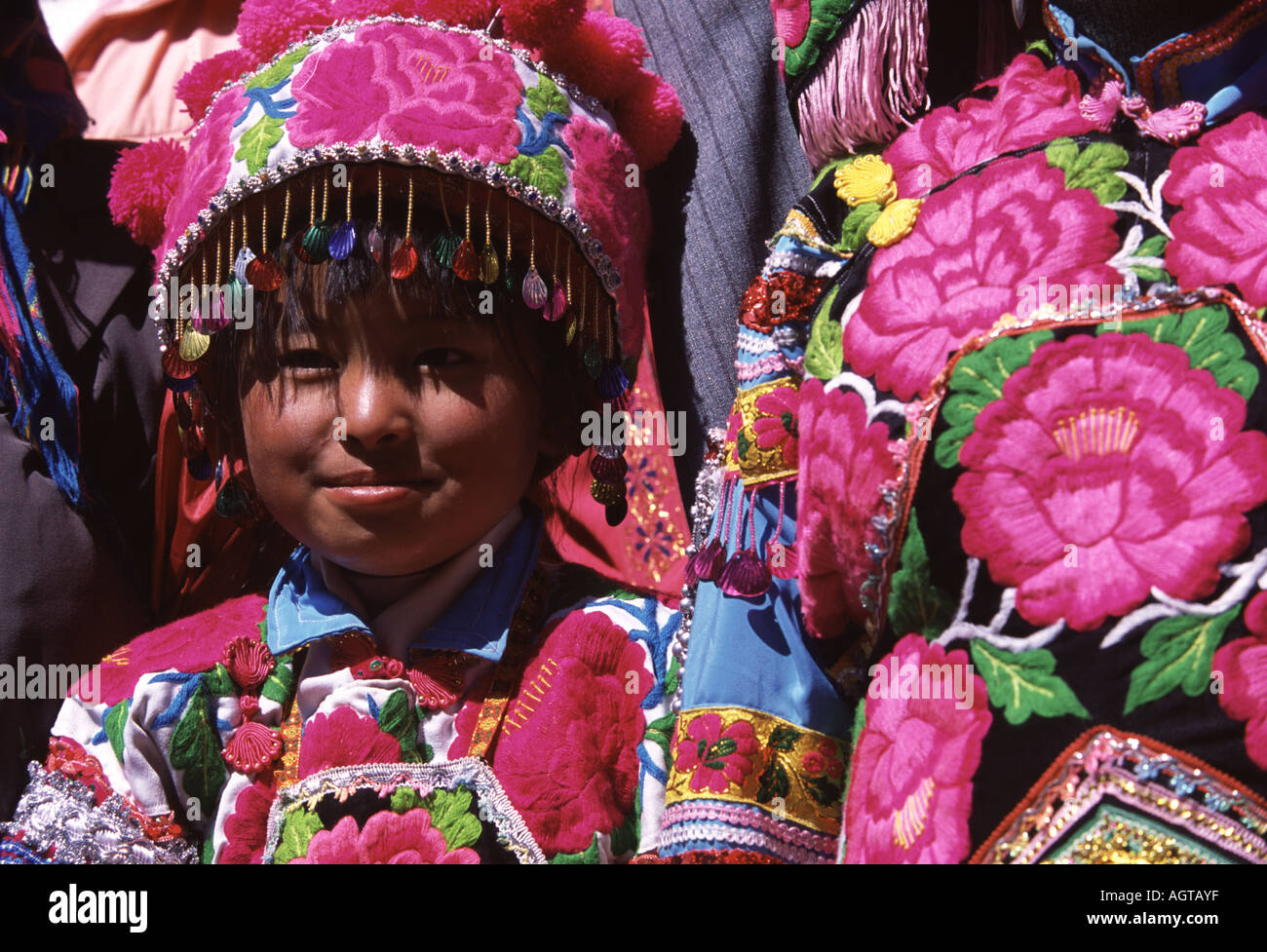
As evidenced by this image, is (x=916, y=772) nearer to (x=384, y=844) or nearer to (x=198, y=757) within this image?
(x=384, y=844)

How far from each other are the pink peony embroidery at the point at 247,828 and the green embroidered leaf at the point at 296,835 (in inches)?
1.5

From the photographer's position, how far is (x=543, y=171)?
1.41 meters

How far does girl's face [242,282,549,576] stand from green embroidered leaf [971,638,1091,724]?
0.67 meters

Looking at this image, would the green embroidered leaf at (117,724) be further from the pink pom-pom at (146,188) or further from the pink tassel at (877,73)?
the pink tassel at (877,73)

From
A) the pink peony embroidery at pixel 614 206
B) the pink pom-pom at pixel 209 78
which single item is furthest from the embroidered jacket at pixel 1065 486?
the pink pom-pom at pixel 209 78

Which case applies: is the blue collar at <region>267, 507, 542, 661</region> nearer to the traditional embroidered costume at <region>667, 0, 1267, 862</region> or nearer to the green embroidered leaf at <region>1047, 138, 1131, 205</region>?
the traditional embroidered costume at <region>667, 0, 1267, 862</region>

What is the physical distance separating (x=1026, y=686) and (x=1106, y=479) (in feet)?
0.45

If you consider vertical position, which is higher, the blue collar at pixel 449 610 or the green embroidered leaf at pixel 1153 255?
the green embroidered leaf at pixel 1153 255

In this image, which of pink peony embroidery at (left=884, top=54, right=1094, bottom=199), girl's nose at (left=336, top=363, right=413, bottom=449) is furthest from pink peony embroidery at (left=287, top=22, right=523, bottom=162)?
pink peony embroidery at (left=884, top=54, right=1094, bottom=199)

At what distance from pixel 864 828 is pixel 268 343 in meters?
0.81

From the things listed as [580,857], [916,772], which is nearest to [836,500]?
[916,772]

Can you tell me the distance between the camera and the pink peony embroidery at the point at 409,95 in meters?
1.38

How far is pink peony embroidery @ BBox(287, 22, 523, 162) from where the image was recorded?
1.38 meters
